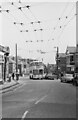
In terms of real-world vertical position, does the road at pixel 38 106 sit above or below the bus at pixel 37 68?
below

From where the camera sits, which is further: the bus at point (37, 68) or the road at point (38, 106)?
the bus at point (37, 68)

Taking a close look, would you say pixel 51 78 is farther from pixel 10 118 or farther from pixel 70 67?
pixel 10 118

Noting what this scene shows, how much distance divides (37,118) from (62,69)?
336ft

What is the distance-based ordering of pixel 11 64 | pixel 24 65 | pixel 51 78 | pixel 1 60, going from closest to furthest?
1. pixel 1 60
2. pixel 51 78
3. pixel 11 64
4. pixel 24 65

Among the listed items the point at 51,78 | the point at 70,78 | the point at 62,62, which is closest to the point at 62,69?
the point at 62,62

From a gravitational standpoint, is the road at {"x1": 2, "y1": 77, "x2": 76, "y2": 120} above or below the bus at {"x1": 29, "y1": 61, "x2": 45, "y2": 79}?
below

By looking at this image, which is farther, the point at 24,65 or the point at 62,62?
the point at 24,65

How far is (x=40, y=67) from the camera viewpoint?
62.4 meters

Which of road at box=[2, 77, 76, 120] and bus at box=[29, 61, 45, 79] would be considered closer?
road at box=[2, 77, 76, 120]

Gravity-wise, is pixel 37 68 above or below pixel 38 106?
above

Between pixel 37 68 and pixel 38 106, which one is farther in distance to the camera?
pixel 37 68

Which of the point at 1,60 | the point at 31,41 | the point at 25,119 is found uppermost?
the point at 31,41

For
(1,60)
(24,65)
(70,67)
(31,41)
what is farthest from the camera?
(24,65)

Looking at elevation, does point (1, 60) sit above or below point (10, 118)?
above
